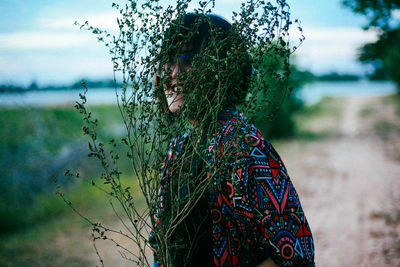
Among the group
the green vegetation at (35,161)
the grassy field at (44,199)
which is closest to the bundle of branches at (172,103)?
the grassy field at (44,199)

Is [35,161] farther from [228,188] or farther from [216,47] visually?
[216,47]

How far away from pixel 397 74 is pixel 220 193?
2536 centimetres

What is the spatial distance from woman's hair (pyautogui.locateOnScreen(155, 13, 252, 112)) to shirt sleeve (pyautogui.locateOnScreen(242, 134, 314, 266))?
0.91 ft

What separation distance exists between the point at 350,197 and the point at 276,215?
7.82 metres

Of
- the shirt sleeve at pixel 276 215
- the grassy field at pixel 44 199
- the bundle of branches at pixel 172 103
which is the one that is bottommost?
Result: the shirt sleeve at pixel 276 215

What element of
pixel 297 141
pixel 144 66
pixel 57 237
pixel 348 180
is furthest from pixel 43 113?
pixel 297 141

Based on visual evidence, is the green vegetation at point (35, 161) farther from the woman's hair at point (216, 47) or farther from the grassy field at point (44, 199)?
the woman's hair at point (216, 47)

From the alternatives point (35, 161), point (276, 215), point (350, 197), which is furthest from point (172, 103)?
point (350, 197)

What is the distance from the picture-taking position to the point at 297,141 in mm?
17219

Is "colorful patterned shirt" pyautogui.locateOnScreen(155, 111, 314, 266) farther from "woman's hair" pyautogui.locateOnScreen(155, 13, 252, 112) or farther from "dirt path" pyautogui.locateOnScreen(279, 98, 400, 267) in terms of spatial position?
"dirt path" pyautogui.locateOnScreen(279, 98, 400, 267)

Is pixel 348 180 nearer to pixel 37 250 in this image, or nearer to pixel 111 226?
pixel 111 226

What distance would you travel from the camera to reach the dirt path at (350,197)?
5785 mm

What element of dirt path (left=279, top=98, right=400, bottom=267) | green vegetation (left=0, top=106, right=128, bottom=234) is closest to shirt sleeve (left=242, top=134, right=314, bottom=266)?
dirt path (left=279, top=98, right=400, bottom=267)

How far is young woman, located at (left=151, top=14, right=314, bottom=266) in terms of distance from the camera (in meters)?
1.37
